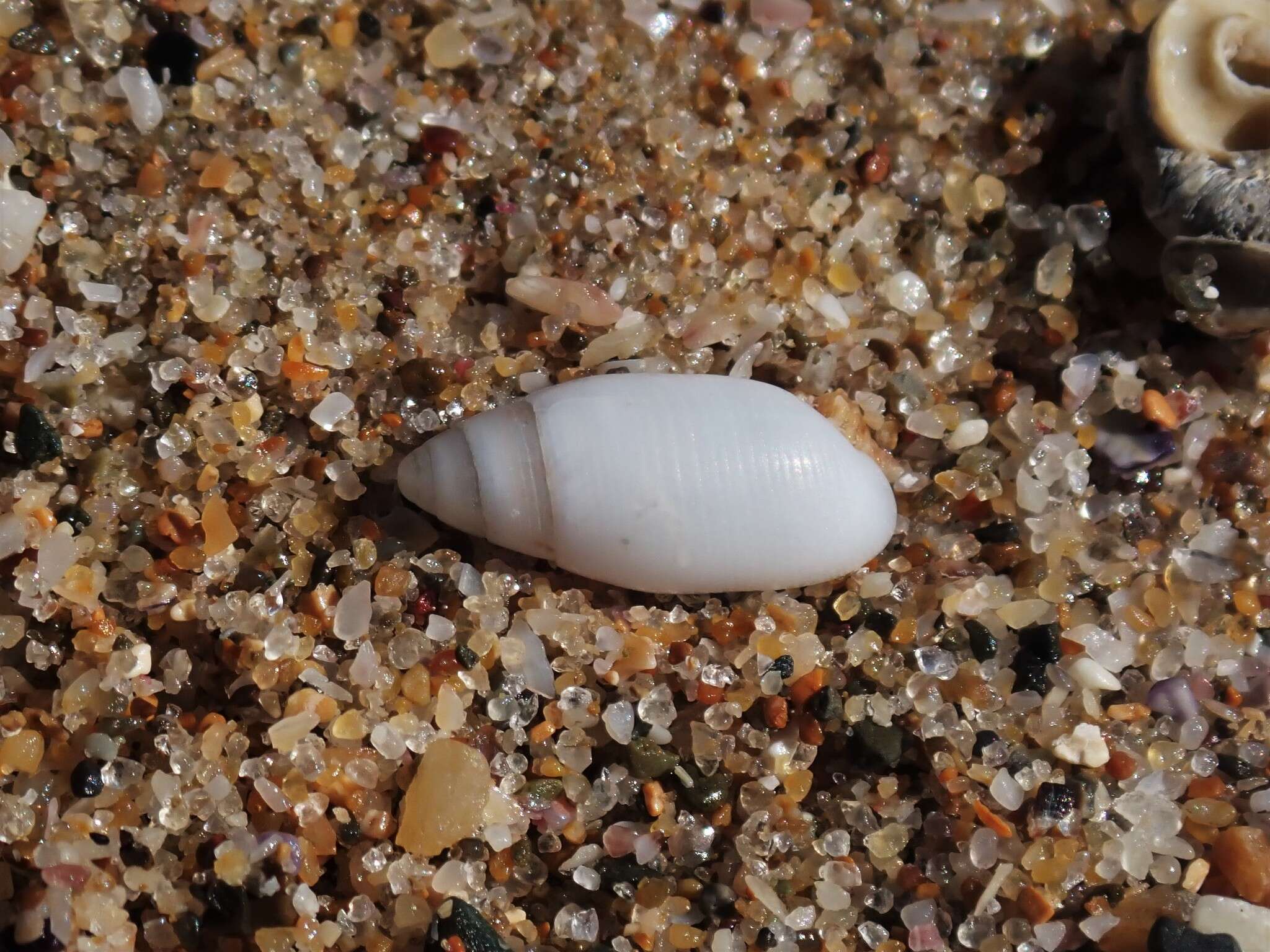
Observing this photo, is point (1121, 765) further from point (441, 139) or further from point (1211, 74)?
point (441, 139)

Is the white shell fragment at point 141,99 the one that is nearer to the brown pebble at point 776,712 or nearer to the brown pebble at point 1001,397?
the brown pebble at point 776,712

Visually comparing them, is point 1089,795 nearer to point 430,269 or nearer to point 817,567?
point 817,567

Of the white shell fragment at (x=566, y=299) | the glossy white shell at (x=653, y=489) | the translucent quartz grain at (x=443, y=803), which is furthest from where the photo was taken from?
the white shell fragment at (x=566, y=299)

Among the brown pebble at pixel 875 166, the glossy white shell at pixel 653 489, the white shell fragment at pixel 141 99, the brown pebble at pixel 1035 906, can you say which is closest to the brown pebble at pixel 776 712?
the glossy white shell at pixel 653 489

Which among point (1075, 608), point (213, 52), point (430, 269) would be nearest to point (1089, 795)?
point (1075, 608)

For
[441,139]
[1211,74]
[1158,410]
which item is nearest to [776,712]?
[1158,410]

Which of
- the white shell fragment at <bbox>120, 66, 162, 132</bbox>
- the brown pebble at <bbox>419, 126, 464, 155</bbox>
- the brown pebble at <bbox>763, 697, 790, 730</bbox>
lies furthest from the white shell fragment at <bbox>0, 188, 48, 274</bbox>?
the brown pebble at <bbox>763, 697, 790, 730</bbox>
